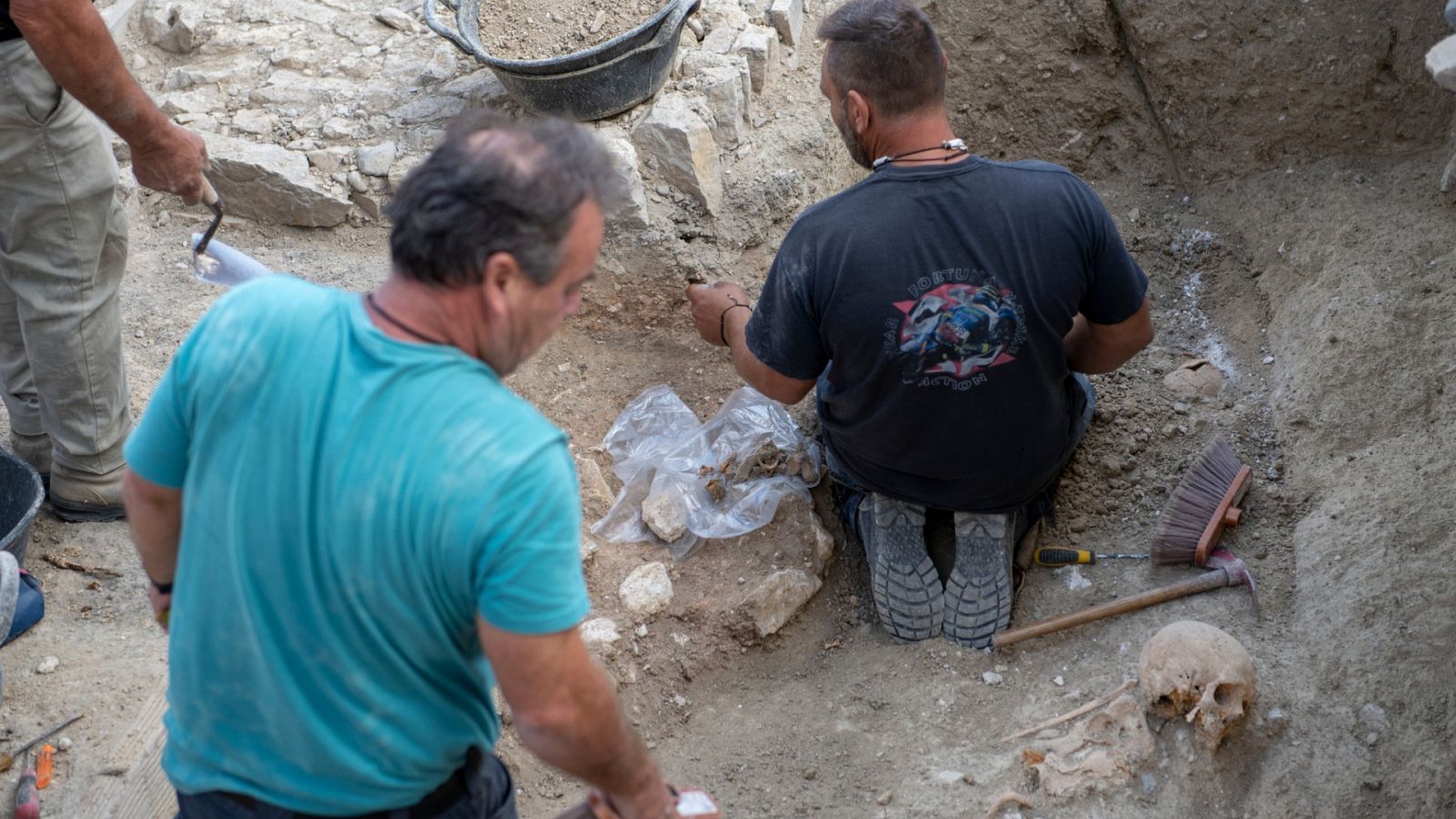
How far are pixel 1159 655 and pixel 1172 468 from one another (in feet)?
3.62

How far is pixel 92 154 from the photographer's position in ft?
9.73

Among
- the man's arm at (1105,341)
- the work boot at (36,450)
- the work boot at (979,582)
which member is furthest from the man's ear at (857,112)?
the work boot at (36,450)

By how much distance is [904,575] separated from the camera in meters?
3.31

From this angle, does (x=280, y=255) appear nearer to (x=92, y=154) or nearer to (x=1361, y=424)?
(x=92, y=154)

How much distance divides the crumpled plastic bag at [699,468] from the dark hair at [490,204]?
6.91 ft

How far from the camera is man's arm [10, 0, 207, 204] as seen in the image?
2.50 metres

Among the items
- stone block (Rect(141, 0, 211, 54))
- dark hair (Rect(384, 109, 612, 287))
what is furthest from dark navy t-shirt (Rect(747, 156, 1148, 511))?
stone block (Rect(141, 0, 211, 54))

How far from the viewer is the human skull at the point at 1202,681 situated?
2.53 metres

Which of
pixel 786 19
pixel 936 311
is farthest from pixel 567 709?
pixel 786 19

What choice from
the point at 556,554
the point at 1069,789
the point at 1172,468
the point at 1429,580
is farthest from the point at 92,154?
the point at 1429,580

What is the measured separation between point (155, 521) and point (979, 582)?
223cm

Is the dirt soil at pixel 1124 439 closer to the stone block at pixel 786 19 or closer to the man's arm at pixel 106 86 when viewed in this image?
the stone block at pixel 786 19

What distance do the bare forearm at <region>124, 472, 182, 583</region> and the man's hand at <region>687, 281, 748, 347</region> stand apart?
6.08 ft

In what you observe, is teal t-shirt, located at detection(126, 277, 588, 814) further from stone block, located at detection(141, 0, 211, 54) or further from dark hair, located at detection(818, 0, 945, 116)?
stone block, located at detection(141, 0, 211, 54)
